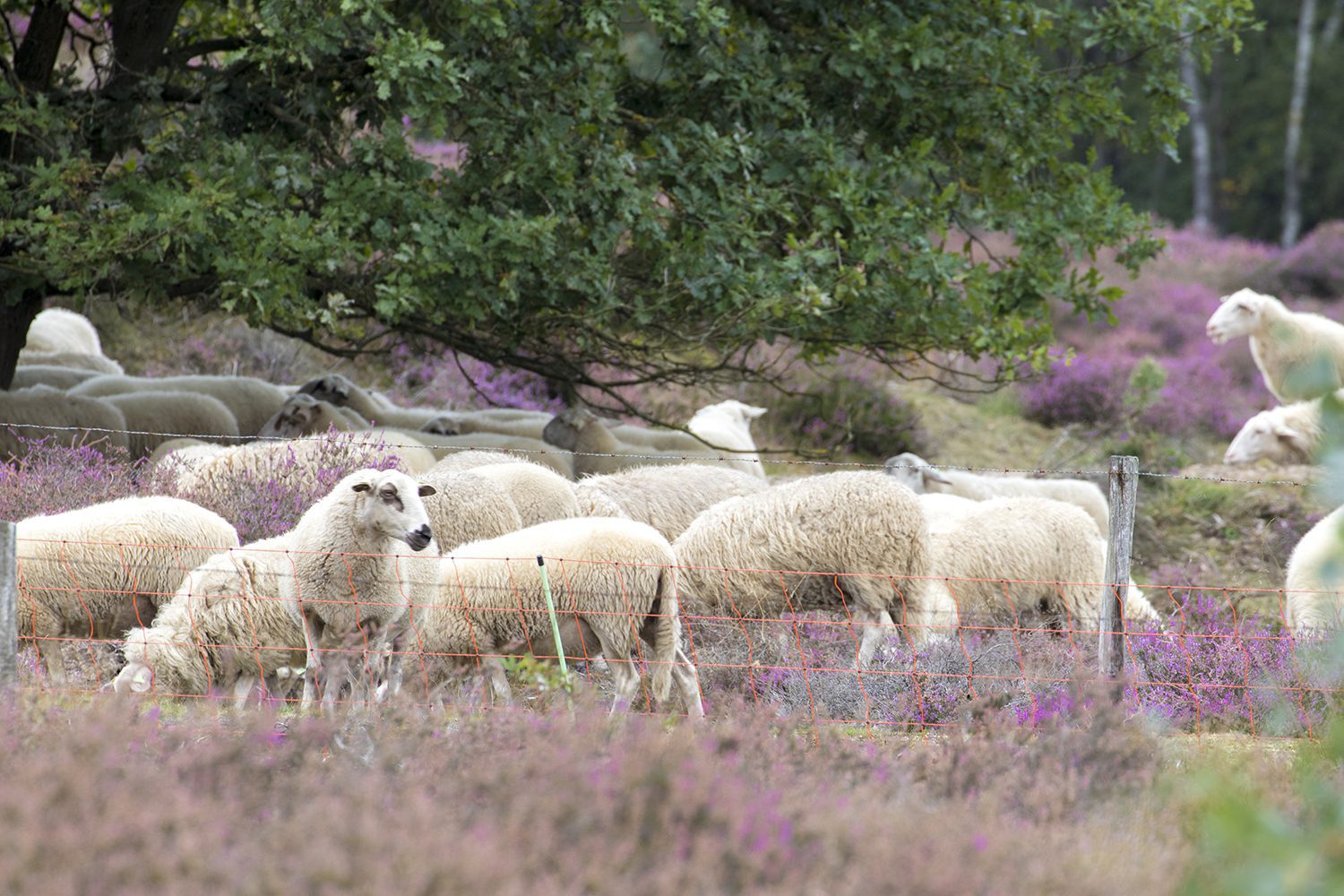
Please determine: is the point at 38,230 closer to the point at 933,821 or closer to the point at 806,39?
the point at 806,39

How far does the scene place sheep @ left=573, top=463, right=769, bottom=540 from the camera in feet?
28.4

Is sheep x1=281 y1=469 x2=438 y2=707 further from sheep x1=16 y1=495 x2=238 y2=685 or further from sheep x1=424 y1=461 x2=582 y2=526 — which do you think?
sheep x1=424 y1=461 x2=582 y2=526

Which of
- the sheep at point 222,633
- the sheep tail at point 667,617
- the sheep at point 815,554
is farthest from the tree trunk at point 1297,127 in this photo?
the sheep at point 222,633

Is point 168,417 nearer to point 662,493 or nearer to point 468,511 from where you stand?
point 468,511

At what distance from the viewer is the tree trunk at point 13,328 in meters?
9.73

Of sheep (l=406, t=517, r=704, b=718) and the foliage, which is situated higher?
the foliage

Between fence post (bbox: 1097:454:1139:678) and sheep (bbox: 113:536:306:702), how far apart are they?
360cm

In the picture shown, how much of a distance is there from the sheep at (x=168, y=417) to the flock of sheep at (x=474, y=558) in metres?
0.02

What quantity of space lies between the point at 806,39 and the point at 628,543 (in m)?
5.06

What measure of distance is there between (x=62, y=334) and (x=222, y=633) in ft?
33.8

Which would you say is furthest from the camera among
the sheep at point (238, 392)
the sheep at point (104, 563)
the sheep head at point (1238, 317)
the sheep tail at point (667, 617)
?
the sheep head at point (1238, 317)

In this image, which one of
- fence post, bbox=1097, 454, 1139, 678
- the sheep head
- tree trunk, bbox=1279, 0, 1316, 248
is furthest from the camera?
tree trunk, bbox=1279, 0, 1316, 248

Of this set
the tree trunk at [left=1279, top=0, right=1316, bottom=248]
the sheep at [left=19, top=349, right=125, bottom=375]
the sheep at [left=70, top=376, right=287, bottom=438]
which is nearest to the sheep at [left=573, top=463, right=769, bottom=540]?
the sheep at [left=70, top=376, right=287, bottom=438]

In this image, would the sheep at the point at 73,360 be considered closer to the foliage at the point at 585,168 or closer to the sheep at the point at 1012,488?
the foliage at the point at 585,168
